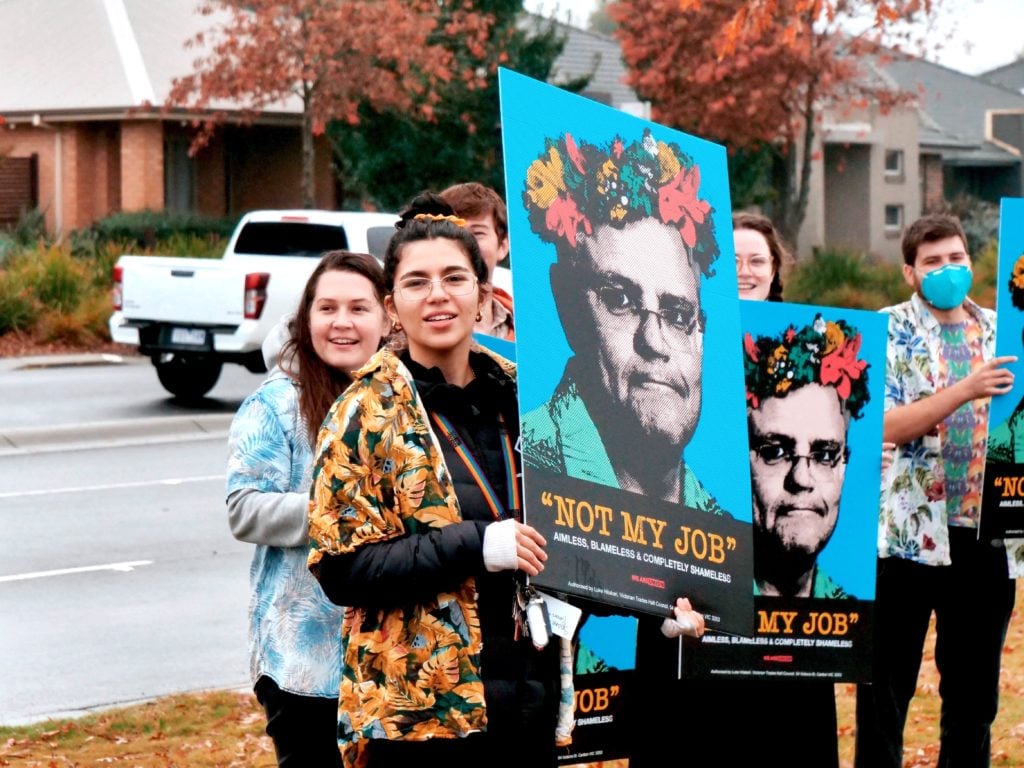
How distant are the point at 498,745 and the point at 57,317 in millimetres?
22340

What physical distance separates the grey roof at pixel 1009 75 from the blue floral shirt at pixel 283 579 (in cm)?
8253

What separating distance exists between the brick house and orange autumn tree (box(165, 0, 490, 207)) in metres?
4.00

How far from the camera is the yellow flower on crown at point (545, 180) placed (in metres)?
3.22

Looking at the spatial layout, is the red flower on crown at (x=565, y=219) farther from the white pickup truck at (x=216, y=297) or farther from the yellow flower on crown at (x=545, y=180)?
the white pickup truck at (x=216, y=297)

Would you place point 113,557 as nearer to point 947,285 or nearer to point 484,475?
point 947,285

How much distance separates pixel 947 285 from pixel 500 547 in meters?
2.44

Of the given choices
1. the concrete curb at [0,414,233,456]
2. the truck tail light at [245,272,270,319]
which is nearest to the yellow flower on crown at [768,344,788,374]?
the concrete curb at [0,414,233,456]

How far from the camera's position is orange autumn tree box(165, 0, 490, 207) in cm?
3031

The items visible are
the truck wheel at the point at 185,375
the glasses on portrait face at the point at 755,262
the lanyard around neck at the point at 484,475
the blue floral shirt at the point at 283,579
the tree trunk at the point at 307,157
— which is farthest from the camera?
the tree trunk at the point at 307,157

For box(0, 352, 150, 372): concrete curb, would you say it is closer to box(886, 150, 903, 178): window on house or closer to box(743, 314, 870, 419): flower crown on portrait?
box(743, 314, 870, 419): flower crown on portrait

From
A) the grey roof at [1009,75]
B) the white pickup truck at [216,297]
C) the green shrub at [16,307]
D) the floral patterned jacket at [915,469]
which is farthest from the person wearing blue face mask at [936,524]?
the grey roof at [1009,75]

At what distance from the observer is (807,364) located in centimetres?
438

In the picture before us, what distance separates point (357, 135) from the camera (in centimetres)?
3291

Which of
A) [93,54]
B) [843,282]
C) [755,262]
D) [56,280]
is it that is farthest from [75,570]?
[93,54]
